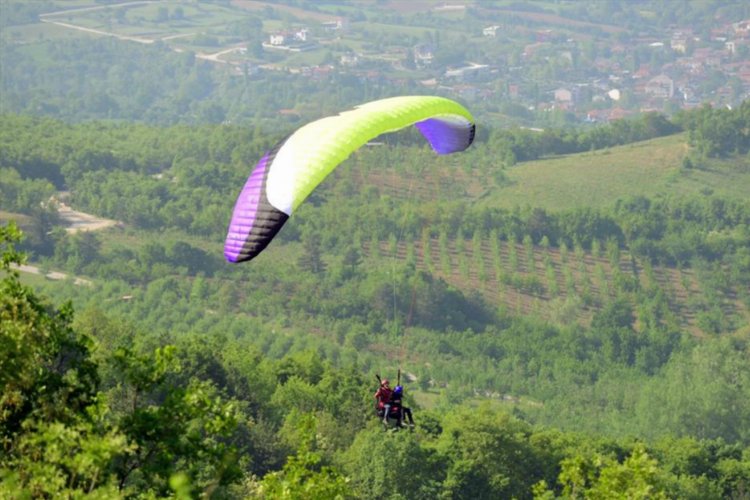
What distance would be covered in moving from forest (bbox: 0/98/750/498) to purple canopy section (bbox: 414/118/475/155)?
24.7 ft

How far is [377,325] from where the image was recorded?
91.2m

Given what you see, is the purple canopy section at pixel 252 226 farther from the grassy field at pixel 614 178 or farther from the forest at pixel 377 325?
the grassy field at pixel 614 178

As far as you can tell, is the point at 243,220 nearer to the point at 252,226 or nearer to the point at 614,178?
the point at 252,226

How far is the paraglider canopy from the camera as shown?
24234 mm

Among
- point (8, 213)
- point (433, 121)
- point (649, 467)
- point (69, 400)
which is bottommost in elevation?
point (8, 213)

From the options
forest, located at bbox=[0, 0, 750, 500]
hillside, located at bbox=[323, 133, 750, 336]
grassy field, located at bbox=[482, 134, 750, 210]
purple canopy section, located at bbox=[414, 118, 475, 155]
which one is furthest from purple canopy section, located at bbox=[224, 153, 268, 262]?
grassy field, located at bbox=[482, 134, 750, 210]

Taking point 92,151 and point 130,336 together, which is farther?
point 92,151

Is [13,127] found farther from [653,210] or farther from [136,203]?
[653,210]

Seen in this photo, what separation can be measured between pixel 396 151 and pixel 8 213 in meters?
→ 38.2

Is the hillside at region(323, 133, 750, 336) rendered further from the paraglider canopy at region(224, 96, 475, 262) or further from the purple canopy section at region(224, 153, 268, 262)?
the purple canopy section at region(224, 153, 268, 262)

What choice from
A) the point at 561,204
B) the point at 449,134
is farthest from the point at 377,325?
the point at 449,134

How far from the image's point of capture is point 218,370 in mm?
47594

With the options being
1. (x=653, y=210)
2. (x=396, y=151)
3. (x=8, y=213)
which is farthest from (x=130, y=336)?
(x=396, y=151)

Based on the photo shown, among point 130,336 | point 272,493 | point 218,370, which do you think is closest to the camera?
point 272,493
